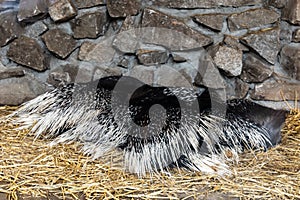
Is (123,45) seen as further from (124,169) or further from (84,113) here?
(124,169)

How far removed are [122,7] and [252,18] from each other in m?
0.74

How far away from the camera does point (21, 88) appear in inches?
98.5

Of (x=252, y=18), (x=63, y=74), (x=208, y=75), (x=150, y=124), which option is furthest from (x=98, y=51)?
(x=252, y=18)

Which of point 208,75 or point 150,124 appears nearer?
point 150,124

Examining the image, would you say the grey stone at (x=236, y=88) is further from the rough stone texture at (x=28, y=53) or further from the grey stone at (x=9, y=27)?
the grey stone at (x=9, y=27)

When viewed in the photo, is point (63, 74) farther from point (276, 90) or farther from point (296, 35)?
point (296, 35)

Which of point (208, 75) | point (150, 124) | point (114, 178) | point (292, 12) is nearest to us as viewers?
point (114, 178)

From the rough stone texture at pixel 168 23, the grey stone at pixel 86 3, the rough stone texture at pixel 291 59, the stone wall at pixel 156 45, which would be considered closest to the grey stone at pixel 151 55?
the stone wall at pixel 156 45

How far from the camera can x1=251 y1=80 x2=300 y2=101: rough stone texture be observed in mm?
2473

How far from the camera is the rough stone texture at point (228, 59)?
2406 mm

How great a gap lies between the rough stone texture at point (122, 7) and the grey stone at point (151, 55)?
0.23 m

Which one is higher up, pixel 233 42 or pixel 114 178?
pixel 233 42

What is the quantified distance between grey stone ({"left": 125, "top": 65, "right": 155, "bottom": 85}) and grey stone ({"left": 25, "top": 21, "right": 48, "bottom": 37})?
1.82 ft

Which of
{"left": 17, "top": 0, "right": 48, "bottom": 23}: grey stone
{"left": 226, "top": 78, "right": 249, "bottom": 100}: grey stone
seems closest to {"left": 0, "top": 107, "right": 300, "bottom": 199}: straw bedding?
{"left": 226, "top": 78, "right": 249, "bottom": 100}: grey stone
